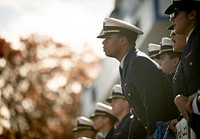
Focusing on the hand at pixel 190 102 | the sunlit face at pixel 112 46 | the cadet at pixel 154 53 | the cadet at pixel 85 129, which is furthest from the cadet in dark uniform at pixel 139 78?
the cadet at pixel 85 129

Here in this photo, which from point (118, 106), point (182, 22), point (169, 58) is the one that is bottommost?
point (118, 106)

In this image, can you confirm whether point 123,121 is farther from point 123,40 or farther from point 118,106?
point 123,40

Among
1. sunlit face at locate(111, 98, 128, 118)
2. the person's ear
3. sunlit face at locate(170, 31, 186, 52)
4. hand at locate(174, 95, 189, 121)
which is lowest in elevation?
sunlit face at locate(111, 98, 128, 118)

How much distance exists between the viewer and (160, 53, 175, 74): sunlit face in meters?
6.64

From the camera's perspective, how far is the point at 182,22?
515cm

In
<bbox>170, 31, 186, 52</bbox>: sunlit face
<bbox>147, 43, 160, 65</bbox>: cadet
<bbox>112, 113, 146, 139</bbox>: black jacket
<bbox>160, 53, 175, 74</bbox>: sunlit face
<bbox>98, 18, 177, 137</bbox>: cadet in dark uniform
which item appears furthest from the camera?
<bbox>147, 43, 160, 65</bbox>: cadet

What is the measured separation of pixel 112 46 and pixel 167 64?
2.60 ft

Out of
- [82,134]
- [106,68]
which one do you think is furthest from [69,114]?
[82,134]

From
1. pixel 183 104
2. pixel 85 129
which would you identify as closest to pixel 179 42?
pixel 183 104

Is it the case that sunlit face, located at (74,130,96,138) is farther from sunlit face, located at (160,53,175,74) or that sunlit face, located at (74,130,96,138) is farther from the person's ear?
the person's ear

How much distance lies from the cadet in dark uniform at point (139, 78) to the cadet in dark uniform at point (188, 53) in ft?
1.62

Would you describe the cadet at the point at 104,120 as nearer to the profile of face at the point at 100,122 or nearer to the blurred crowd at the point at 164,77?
the profile of face at the point at 100,122

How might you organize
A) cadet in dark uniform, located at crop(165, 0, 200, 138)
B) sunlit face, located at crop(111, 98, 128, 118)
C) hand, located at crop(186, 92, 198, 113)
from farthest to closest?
sunlit face, located at crop(111, 98, 128, 118), cadet in dark uniform, located at crop(165, 0, 200, 138), hand, located at crop(186, 92, 198, 113)

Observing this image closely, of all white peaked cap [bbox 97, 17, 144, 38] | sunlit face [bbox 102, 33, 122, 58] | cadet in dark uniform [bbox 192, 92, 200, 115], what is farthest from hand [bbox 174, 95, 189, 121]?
white peaked cap [bbox 97, 17, 144, 38]
